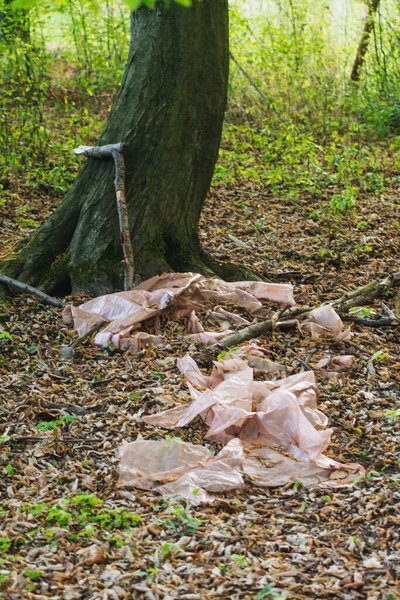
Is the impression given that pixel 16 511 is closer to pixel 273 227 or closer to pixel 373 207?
pixel 273 227

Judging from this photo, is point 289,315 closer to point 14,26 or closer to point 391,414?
point 391,414

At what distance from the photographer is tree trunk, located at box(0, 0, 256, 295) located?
4848 mm

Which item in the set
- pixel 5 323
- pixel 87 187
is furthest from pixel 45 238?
pixel 5 323

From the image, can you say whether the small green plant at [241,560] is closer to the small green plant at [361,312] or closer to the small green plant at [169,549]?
the small green plant at [169,549]

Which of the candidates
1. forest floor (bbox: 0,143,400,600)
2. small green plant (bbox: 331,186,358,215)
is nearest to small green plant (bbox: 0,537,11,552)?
forest floor (bbox: 0,143,400,600)

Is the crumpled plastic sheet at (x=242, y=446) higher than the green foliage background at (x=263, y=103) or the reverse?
the reverse

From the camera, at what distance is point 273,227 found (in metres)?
6.78

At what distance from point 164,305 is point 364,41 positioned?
6560 millimetres

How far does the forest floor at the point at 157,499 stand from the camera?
245 centimetres

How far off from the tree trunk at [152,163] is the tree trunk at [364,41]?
5114 millimetres

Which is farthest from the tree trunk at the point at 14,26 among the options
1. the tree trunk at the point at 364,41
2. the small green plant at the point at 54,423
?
the small green plant at the point at 54,423

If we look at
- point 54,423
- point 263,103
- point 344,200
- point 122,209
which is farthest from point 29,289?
point 263,103

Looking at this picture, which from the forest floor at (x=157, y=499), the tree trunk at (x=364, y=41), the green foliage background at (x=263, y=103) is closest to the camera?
the forest floor at (x=157, y=499)

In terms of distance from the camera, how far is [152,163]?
490 cm
